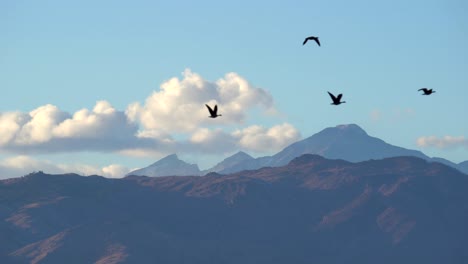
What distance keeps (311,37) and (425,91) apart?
54.0 ft

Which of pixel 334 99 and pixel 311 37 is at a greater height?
pixel 311 37

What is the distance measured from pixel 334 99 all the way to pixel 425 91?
17.3 metres

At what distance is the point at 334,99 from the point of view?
398 ft

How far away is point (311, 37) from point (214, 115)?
57.5 ft

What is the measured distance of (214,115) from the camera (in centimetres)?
11825

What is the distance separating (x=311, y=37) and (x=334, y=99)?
1021cm

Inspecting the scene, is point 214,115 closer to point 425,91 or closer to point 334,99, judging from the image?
point 334,99

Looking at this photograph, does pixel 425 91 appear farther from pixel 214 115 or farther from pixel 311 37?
pixel 214 115

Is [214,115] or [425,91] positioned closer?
[214,115]

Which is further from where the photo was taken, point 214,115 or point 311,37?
point 311,37

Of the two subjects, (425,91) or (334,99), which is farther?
(425,91)

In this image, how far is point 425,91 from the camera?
5261 inches

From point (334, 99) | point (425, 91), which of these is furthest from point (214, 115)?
point (425, 91)

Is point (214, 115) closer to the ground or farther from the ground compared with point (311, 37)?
closer to the ground
